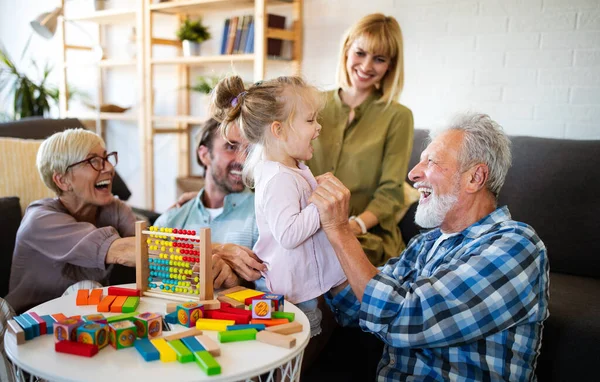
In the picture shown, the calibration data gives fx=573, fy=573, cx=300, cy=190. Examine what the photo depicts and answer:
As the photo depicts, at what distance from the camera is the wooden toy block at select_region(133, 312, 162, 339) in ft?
4.26

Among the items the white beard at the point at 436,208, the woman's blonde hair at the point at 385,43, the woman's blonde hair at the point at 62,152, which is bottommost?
the white beard at the point at 436,208

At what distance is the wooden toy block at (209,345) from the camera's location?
1206 mm

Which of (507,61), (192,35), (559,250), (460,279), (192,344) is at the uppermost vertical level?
(192,35)

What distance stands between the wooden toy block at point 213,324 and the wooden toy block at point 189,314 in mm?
20

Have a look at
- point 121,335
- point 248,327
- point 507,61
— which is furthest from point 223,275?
point 507,61

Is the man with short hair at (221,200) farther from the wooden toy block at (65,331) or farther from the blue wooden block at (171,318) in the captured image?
the wooden toy block at (65,331)

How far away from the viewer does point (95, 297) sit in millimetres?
1544

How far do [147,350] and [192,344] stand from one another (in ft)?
0.31

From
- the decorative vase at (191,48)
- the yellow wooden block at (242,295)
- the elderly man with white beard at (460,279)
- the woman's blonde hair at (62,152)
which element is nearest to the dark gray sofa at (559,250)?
the elderly man with white beard at (460,279)

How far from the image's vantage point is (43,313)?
1.46 meters

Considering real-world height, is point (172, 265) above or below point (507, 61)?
below

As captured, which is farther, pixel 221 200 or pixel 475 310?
pixel 221 200

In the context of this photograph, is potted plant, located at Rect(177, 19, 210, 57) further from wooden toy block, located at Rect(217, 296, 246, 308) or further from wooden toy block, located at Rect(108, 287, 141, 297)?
wooden toy block, located at Rect(217, 296, 246, 308)

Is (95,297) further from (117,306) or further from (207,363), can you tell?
(207,363)
